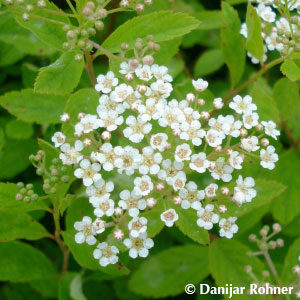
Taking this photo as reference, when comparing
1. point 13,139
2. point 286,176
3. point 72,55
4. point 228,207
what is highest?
point 72,55

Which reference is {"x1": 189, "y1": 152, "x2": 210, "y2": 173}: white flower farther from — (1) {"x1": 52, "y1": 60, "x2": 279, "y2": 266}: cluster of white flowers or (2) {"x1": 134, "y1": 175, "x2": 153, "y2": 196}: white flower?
(2) {"x1": 134, "y1": 175, "x2": 153, "y2": 196}: white flower

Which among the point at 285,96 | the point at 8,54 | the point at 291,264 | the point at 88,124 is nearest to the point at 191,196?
the point at 88,124

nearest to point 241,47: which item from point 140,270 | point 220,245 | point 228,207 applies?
point 228,207

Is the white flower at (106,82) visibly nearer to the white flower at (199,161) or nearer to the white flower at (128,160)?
the white flower at (128,160)

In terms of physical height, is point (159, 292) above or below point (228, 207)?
below

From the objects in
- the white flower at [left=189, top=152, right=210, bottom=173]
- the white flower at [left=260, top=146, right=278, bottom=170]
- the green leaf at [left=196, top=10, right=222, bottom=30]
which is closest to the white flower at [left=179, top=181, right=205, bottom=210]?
the white flower at [left=189, top=152, right=210, bottom=173]

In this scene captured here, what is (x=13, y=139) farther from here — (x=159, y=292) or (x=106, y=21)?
(x=159, y=292)

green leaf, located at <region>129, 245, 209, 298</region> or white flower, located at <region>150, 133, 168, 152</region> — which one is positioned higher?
white flower, located at <region>150, 133, 168, 152</region>
